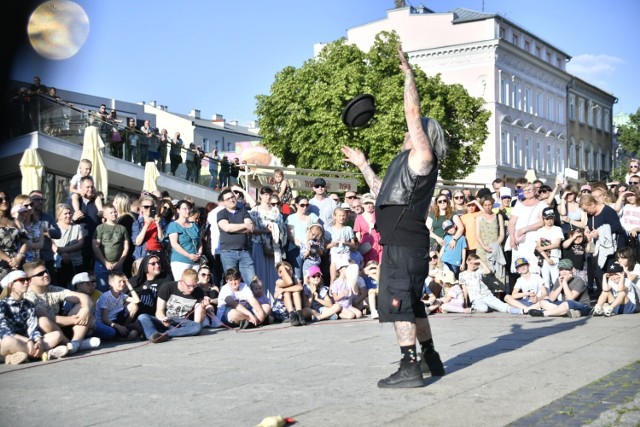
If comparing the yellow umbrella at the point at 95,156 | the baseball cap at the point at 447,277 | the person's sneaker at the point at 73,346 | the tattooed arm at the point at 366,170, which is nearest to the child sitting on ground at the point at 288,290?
the baseball cap at the point at 447,277

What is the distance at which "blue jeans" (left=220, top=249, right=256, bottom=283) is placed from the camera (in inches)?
488

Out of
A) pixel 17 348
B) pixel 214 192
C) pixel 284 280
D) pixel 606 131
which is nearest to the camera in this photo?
pixel 17 348

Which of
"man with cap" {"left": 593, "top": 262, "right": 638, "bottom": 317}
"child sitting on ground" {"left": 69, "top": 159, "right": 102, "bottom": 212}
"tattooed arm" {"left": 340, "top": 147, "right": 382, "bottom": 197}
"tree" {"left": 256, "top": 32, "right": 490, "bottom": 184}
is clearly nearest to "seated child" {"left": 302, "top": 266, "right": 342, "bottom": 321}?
"child sitting on ground" {"left": 69, "top": 159, "right": 102, "bottom": 212}

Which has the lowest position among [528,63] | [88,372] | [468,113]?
[88,372]

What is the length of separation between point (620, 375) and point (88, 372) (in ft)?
14.4

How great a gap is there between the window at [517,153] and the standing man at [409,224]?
6660 cm

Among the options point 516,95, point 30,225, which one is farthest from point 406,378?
point 516,95

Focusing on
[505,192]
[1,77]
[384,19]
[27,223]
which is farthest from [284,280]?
[384,19]

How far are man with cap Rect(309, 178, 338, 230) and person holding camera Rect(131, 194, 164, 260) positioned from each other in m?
2.95

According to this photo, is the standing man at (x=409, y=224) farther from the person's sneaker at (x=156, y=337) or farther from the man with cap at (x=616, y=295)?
the man with cap at (x=616, y=295)

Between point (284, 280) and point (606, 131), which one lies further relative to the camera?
point (606, 131)

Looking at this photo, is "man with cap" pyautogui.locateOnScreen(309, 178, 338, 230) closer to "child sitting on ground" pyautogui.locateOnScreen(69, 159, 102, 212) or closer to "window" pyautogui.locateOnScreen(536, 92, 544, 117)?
"child sitting on ground" pyautogui.locateOnScreen(69, 159, 102, 212)

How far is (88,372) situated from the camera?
24.4 feet

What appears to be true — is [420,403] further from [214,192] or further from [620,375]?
[214,192]
